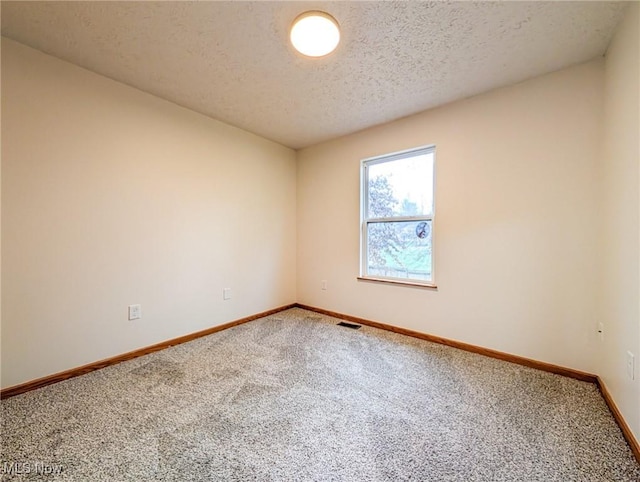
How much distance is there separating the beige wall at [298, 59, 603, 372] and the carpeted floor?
0.36 m

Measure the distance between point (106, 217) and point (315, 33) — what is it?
81.2 inches

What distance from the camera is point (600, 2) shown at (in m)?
1.43

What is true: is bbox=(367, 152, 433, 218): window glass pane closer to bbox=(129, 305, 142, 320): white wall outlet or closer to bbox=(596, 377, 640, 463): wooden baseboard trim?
bbox=(596, 377, 640, 463): wooden baseboard trim

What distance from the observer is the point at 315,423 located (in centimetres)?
145

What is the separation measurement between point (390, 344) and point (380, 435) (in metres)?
1.23

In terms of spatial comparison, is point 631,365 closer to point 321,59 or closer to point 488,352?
point 488,352

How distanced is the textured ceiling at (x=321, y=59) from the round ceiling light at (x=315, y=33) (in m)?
0.05

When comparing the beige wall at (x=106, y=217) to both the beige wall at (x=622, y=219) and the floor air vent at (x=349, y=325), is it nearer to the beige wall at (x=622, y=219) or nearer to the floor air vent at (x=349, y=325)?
the floor air vent at (x=349, y=325)

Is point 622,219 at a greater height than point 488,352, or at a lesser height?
greater

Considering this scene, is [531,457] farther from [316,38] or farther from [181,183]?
[181,183]

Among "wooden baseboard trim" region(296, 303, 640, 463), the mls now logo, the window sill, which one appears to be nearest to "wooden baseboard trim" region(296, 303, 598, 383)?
"wooden baseboard trim" region(296, 303, 640, 463)

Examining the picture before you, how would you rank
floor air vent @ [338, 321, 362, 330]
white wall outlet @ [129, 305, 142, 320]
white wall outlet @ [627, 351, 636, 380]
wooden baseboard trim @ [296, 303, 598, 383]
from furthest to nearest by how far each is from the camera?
→ floor air vent @ [338, 321, 362, 330], white wall outlet @ [129, 305, 142, 320], wooden baseboard trim @ [296, 303, 598, 383], white wall outlet @ [627, 351, 636, 380]

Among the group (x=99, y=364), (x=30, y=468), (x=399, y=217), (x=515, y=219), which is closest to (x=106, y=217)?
(x=99, y=364)

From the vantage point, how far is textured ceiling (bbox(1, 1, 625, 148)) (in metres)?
1.49
